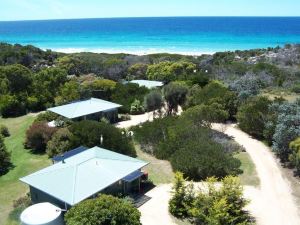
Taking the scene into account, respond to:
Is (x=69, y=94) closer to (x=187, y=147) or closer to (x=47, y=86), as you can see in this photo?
(x=47, y=86)

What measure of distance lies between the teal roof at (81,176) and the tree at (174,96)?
1361 cm

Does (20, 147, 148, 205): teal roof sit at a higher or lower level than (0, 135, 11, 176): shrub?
higher

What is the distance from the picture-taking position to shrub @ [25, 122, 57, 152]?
30.5 m

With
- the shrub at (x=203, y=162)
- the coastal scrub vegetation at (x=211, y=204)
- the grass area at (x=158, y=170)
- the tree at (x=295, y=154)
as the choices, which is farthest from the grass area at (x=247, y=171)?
the grass area at (x=158, y=170)

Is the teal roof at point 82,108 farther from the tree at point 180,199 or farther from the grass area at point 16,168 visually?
the tree at point 180,199

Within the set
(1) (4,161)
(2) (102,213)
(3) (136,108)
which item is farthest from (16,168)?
(3) (136,108)

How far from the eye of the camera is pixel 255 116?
30422 millimetres

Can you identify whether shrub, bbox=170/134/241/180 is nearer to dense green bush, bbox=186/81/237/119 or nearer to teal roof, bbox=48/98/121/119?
dense green bush, bbox=186/81/237/119

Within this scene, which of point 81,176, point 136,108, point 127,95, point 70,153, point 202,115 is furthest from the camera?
point 127,95

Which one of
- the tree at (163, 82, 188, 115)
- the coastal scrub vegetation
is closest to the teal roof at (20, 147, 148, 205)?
the coastal scrub vegetation

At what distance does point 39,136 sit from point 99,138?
6346 mm

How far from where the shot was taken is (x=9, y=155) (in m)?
28.7

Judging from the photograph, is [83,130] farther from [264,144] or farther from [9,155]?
[264,144]

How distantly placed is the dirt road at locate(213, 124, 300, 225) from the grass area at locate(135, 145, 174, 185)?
16.7 feet
